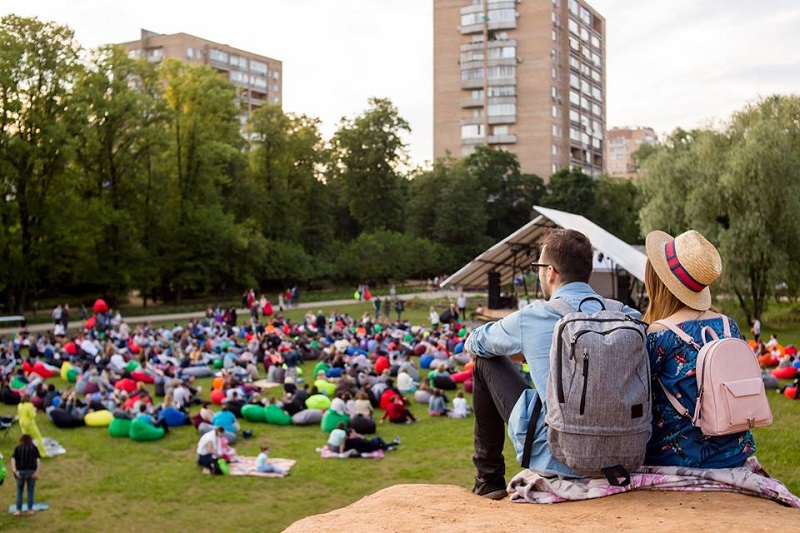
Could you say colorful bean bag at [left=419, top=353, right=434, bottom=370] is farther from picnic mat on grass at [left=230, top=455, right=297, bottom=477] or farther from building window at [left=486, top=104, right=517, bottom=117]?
building window at [left=486, top=104, right=517, bottom=117]

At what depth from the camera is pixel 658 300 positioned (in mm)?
3664

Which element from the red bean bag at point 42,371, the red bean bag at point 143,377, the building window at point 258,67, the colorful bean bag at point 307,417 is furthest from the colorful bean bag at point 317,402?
the building window at point 258,67

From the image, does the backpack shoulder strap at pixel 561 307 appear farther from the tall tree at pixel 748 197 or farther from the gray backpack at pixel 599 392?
the tall tree at pixel 748 197

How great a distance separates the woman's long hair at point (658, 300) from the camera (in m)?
3.61

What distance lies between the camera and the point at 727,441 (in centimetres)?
351

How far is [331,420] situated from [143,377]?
7454 mm

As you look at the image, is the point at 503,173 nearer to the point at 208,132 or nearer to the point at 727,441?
the point at 208,132

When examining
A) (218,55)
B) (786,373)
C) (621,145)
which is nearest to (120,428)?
(786,373)

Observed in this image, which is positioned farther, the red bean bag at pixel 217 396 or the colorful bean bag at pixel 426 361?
the colorful bean bag at pixel 426 361

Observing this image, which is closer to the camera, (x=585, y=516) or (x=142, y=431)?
(x=585, y=516)

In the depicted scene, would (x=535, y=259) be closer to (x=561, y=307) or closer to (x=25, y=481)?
(x=25, y=481)

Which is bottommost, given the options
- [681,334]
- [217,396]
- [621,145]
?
[217,396]

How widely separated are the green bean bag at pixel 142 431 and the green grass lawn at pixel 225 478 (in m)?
0.18

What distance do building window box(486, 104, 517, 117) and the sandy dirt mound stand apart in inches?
3175
